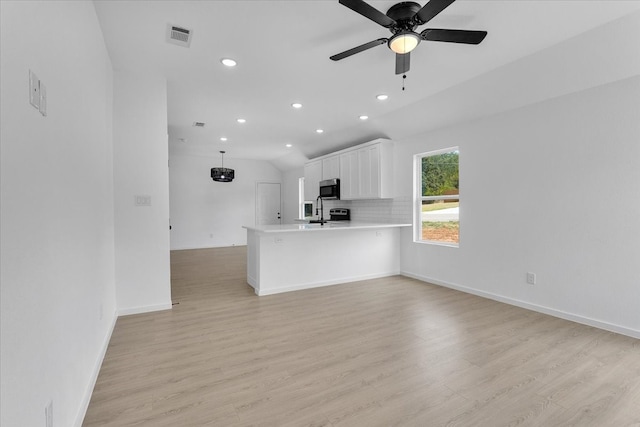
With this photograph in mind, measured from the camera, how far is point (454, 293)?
4.43 m

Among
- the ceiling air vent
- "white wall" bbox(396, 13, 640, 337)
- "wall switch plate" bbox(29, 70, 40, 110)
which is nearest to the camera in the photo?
"wall switch plate" bbox(29, 70, 40, 110)

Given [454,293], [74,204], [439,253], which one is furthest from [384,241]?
[74,204]

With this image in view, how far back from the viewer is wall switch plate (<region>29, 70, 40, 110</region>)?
120cm

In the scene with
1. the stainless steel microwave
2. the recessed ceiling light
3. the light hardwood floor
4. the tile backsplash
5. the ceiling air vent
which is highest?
the recessed ceiling light

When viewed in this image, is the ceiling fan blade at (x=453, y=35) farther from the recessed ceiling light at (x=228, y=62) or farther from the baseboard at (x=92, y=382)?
the baseboard at (x=92, y=382)

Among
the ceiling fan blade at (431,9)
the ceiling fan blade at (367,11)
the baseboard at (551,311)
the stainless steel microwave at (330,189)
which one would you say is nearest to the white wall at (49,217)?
the ceiling fan blade at (367,11)

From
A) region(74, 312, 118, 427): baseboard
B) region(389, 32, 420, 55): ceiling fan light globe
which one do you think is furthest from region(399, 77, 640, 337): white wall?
region(74, 312, 118, 427): baseboard

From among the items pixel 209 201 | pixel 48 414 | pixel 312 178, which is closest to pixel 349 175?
pixel 312 178

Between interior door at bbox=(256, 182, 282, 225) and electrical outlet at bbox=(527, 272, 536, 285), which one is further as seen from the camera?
interior door at bbox=(256, 182, 282, 225)

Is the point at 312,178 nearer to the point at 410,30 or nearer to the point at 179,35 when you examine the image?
the point at 179,35

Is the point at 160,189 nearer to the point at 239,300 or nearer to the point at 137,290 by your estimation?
the point at 137,290

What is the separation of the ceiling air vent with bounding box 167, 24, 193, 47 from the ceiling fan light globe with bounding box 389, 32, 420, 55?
1.75 metres

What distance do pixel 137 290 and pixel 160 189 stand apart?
4.02 feet

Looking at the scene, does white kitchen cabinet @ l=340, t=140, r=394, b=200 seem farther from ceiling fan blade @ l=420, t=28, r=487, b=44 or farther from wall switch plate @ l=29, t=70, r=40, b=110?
wall switch plate @ l=29, t=70, r=40, b=110
